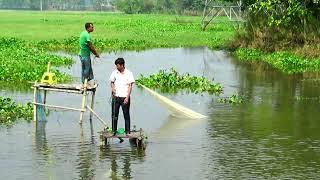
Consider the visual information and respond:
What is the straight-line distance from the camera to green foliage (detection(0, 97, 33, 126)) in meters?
13.6

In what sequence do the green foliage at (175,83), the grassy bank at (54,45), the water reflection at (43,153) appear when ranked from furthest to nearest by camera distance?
the grassy bank at (54,45) → the green foliage at (175,83) → the water reflection at (43,153)

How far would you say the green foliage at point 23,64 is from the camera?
67.3 feet

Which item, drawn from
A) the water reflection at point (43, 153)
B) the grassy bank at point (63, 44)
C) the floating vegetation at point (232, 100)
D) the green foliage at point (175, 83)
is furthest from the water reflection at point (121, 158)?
the grassy bank at point (63, 44)

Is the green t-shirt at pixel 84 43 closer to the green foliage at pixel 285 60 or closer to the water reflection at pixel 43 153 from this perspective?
the water reflection at pixel 43 153

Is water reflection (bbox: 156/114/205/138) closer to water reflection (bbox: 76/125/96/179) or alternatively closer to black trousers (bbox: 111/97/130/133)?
black trousers (bbox: 111/97/130/133)

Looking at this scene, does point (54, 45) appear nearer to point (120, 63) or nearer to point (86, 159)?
point (120, 63)

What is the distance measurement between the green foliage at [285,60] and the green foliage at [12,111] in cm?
1226

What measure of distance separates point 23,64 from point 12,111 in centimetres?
929

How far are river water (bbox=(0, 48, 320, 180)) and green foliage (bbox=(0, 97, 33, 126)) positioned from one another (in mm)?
466

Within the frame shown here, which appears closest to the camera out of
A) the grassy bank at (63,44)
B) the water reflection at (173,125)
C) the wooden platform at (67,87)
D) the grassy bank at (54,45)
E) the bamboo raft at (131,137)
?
the bamboo raft at (131,137)

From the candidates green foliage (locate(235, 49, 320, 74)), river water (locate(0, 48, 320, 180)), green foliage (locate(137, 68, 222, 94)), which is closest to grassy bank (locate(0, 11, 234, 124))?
river water (locate(0, 48, 320, 180))

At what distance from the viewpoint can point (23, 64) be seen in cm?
2308

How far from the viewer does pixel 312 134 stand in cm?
1228

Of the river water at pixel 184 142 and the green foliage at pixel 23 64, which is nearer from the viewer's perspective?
the river water at pixel 184 142
